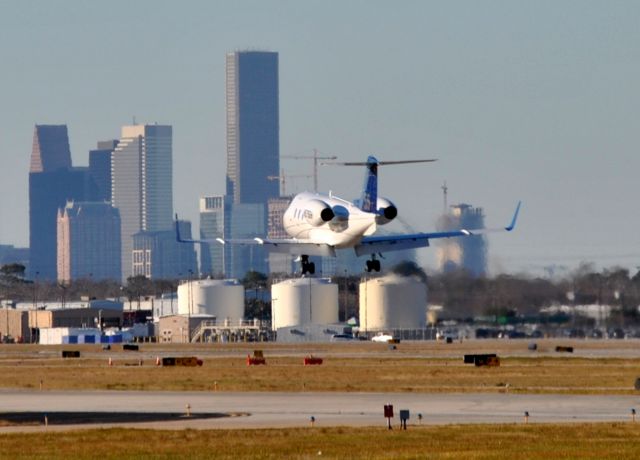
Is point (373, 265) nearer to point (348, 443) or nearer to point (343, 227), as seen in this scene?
point (343, 227)

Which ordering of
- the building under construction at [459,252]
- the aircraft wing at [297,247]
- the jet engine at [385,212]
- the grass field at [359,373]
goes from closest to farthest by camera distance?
1. the grass field at [359,373]
2. the jet engine at [385,212]
3. the aircraft wing at [297,247]
4. the building under construction at [459,252]

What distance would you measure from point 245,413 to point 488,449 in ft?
59.4

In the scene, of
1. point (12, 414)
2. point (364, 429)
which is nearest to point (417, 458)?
point (364, 429)

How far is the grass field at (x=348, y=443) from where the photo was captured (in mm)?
55906

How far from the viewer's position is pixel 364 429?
209 feet

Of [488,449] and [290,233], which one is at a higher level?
[290,233]

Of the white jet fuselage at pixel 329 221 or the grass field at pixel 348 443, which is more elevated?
the white jet fuselage at pixel 329 221

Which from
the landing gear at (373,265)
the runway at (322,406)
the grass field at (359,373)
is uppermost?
the landing gear at (373,265)

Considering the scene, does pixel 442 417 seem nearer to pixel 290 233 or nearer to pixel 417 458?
pixel 417 458

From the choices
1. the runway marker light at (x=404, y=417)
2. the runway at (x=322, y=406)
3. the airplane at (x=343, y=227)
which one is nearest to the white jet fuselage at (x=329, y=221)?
the airplane at (x=343, y=227)

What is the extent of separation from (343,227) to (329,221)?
1114mm

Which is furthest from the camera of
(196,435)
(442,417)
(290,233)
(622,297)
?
(622,297)

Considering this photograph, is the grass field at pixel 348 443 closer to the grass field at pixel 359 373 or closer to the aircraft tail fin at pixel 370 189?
the grass field at pixel 359 373

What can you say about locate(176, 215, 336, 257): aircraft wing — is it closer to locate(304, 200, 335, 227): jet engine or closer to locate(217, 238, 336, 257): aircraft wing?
locate(217, 238, 336, 257): aircraft wing
